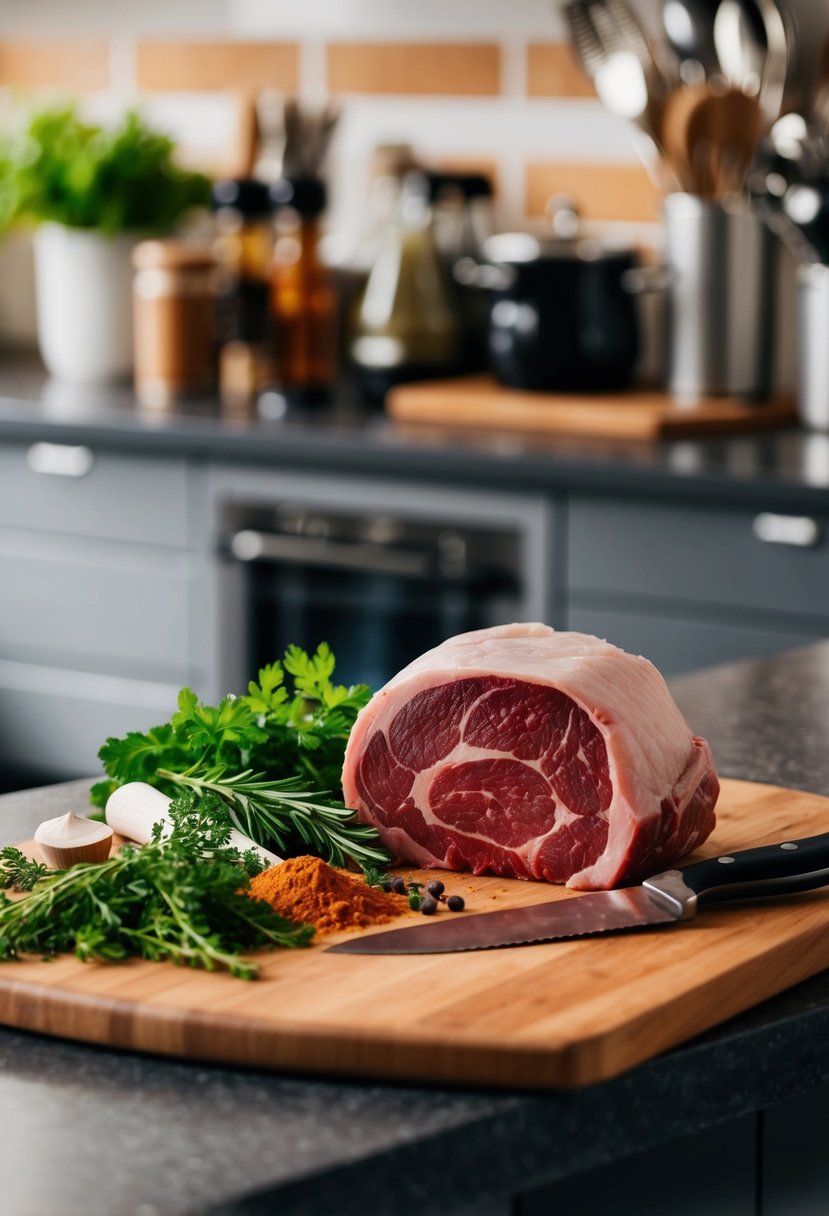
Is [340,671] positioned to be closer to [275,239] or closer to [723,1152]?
[275,239]

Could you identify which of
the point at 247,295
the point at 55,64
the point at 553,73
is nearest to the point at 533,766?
the point at 247,295

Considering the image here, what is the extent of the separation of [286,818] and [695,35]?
6.99 ft

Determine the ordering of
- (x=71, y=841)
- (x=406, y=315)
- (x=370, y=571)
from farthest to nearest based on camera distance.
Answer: (x=406, y=315), (x=370, y=571), (x=71, y=841)

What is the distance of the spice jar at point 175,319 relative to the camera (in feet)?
10.3

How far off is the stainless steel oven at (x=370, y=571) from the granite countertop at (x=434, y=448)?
0.17ft

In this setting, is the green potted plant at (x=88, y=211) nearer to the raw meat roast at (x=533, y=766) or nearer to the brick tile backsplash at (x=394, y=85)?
the brick tile backsplash at (x=394, y=85)

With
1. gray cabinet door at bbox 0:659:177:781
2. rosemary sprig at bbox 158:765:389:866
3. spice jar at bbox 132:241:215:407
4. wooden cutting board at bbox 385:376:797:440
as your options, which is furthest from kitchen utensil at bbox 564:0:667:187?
rosemary sprig at bbox 158:765:389:866

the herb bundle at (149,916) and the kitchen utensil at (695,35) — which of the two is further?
the kitchen utensil at (695,35)

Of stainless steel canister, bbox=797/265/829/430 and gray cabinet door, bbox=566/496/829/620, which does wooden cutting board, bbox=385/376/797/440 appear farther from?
gray cabinet door, bbox=566/496/829/620

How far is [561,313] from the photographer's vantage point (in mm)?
2811

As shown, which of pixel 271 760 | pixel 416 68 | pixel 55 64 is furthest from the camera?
pixel 55 64

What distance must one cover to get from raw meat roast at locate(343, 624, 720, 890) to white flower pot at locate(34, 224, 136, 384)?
2380 mm

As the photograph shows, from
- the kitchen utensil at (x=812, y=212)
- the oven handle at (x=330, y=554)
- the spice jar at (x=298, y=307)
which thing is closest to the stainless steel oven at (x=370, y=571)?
the oven handle at (x=330, y=554)

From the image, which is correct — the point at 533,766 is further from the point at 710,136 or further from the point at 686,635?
the point at 710,136
